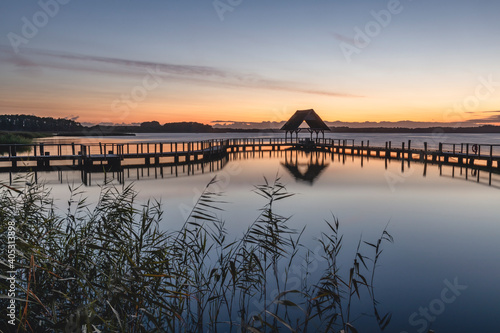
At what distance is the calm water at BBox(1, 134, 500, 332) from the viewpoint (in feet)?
22.4

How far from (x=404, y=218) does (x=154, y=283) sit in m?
12.3

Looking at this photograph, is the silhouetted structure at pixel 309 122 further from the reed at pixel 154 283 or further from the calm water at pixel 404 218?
the reed at pixel 154 283

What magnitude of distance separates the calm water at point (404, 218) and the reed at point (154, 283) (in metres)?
0.84

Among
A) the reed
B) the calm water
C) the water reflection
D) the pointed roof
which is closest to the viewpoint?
the reed

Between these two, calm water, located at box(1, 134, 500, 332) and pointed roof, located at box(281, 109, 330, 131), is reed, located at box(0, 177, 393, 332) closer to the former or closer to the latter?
calm water, located at box(1, 134, 500, 332)

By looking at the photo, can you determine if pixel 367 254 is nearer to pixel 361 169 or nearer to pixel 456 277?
pixel 456 277

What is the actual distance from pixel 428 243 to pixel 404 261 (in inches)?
87.7

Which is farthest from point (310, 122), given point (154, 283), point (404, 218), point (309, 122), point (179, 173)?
point (154, 283)

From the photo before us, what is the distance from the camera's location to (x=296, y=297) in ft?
22.7

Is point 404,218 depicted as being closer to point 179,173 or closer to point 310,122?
point 179,173

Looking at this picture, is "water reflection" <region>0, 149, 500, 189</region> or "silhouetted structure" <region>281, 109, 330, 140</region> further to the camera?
"silhouetted structure" <region>281, 109, 330, 140</region>

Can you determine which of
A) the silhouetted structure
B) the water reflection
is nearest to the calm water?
the water reflection

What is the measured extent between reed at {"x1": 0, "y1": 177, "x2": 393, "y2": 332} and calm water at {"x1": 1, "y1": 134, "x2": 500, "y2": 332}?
0.84m

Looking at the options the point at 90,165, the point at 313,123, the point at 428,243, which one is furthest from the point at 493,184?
the point at 313,123
